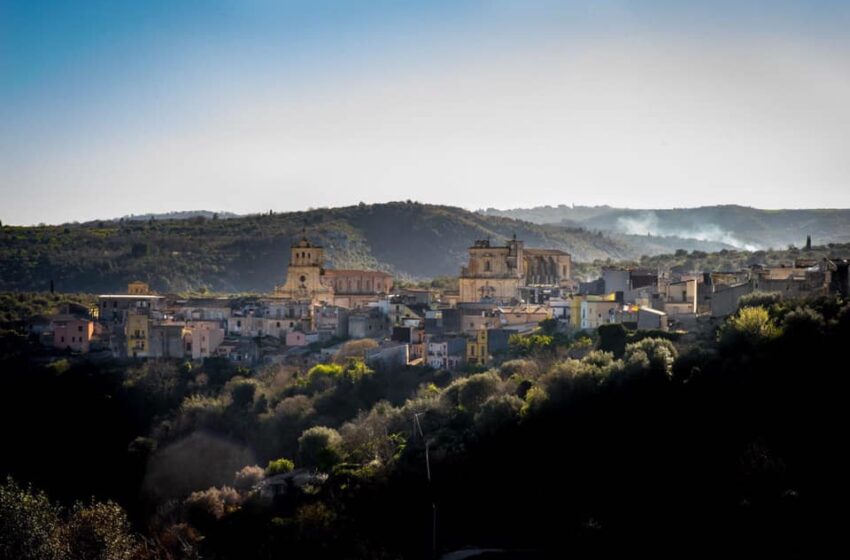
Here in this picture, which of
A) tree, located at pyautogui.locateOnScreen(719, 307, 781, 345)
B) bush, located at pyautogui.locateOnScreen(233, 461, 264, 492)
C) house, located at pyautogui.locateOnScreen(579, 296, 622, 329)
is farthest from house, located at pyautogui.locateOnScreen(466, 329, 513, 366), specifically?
tree, located at pyautogui.locateOnScreen(719, 307, 781, 345)

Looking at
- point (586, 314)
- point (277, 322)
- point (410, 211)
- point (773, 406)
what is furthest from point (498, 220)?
point (773, 406)

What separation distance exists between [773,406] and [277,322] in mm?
27347

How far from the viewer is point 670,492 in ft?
78.4

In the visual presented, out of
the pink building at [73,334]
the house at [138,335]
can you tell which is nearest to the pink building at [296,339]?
the house at [138,335]

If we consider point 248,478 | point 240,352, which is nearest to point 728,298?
point 248,478

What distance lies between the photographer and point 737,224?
139 m

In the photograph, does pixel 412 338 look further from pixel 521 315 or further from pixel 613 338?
pixel 613 338

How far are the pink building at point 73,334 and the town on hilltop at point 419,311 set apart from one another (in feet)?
0.16

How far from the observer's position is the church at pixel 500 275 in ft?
174

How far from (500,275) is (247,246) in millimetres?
37893

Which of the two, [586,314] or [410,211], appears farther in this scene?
[410,211]

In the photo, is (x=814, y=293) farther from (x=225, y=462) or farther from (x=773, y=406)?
(x=225, y=462)

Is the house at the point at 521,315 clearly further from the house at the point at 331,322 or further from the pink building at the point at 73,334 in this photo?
the pink building at the point at 73,334

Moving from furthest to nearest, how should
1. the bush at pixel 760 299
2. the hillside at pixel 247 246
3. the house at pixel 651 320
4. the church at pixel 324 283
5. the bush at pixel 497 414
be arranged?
the hillside at pixel 247 246 < the church at pixel 324 283 < the house at pixel 651 320 < the bush at pixel 760 299 < the bush at pixel 497 414
